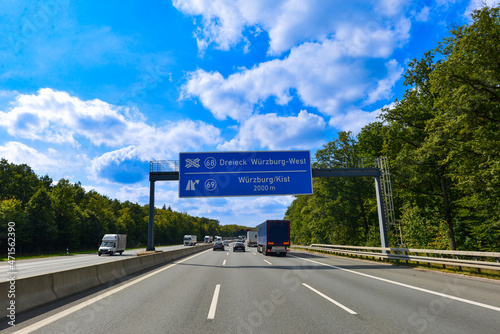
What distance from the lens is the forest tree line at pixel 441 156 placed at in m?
15.3

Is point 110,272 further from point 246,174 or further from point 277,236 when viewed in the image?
point 277,236

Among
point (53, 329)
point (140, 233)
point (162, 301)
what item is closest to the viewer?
point (53, 329)

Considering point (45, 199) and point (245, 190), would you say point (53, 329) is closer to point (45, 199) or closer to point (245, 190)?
point (245, 190)

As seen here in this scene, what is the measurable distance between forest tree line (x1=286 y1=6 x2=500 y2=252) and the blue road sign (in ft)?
25.0

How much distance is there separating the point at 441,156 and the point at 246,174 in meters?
13.9

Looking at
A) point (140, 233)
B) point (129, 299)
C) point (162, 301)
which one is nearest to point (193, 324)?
point (162, 301)

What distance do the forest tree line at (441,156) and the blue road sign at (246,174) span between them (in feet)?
25.0

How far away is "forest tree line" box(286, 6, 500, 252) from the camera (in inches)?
603

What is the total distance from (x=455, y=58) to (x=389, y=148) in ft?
29.7

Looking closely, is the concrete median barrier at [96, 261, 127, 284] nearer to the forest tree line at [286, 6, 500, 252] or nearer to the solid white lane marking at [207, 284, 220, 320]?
the solid white lane marking at [207, 284, 220, 320]

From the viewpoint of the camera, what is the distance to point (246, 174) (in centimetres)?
2022

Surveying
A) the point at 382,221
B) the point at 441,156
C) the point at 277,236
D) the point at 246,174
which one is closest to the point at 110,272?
the point at 246,174

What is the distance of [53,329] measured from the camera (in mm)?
5141

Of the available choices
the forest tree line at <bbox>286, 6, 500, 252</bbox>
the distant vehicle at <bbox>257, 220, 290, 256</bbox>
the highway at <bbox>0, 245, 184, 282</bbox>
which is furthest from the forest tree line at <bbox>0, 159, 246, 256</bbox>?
the forest tree line at <bbox>286, 6, 500, 252</bbox>
